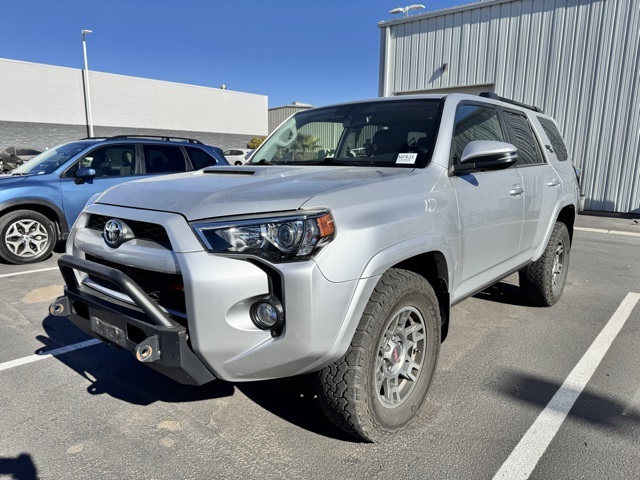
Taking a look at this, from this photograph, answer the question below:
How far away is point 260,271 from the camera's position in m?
2.03

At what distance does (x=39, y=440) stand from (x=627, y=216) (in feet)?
43.7

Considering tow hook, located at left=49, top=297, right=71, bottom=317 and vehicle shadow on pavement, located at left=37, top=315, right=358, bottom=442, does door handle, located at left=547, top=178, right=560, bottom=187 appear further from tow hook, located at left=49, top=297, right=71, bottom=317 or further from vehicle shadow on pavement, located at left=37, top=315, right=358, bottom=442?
tow hook, located at left=49, top=297, right=71, bottom=317

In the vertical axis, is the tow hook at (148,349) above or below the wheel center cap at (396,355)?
above

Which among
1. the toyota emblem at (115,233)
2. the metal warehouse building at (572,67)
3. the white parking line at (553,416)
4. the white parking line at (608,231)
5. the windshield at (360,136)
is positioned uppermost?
the metal warehouse building at (572,67)

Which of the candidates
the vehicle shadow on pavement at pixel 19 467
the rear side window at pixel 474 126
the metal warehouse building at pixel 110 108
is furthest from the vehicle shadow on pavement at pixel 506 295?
the metal warehouse building at pixel 110 108

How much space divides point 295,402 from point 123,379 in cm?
123

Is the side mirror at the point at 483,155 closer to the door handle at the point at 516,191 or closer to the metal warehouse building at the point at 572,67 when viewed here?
the door handle at the point at 516,191

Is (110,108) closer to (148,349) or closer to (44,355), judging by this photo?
(44,355)

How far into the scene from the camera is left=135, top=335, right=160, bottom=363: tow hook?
82.1 inches

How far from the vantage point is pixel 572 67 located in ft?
40.1

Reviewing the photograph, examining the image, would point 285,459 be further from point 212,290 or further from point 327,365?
point 212,290

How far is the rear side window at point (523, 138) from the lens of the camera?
13.3 ft

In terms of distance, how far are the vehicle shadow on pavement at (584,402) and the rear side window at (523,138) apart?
176 centimetres

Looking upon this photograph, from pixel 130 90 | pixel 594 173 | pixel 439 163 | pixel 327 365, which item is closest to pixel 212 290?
pixel 327 365
